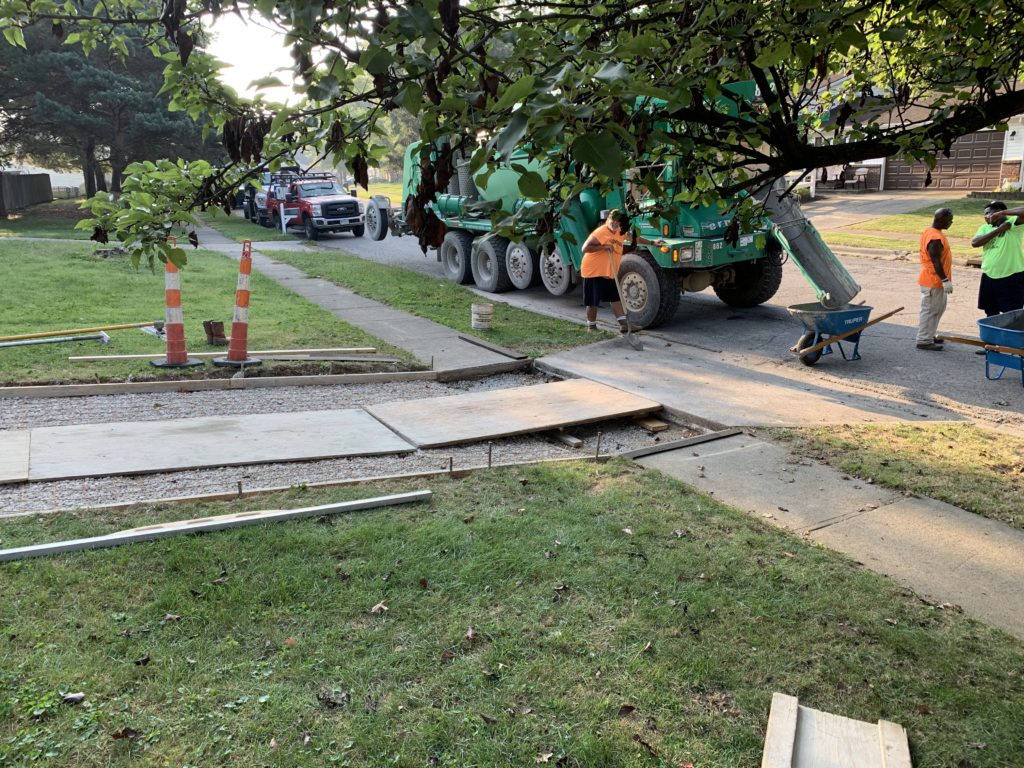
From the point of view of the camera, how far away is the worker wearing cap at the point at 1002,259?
968 centimetres

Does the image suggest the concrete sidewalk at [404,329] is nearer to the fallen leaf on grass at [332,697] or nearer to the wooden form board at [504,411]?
the wooden form board at [504,411]

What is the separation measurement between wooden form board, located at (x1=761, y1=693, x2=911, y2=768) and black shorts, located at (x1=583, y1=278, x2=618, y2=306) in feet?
28.6

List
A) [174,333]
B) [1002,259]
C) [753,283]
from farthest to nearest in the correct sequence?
[753,283], [1002,259], [174,333]

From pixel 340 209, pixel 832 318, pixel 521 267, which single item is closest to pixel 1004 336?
pixel 832 318

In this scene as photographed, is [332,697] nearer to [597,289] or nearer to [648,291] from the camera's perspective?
[597,289]

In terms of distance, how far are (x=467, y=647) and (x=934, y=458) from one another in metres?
4.49

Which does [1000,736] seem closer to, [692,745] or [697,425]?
[692,745]

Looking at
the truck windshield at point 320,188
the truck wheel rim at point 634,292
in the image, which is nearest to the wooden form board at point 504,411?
the truck wheel rim at point 634,292

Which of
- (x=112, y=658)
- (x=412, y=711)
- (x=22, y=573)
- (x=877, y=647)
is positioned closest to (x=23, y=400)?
(x=22, y=573)

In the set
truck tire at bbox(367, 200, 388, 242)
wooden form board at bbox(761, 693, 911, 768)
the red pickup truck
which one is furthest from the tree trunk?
wooden form board at bbox(761, 693, 911, 768)

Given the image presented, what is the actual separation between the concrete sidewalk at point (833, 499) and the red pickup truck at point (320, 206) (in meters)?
17.1

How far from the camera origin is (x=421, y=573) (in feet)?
14.7

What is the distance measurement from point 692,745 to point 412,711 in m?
1.11

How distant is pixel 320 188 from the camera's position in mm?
27250
